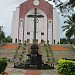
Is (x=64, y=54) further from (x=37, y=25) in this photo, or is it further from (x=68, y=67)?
(x=37, y=25)

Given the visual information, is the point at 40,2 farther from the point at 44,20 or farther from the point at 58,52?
the point at 58,52

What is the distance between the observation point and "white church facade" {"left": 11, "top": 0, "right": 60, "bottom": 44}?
223 feet

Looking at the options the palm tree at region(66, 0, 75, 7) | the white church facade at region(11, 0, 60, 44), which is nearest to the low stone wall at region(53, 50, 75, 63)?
the palm tree at region(66, 0, 75, 7)

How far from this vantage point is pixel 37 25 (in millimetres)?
68812

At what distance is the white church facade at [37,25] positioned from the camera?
67.9m

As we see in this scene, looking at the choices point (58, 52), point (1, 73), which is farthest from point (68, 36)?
→ point (1, 73)

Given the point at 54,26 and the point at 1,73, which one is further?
the point at 54,26

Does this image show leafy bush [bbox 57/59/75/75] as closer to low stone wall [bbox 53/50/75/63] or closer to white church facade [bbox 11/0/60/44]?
low stone wall [bbox 53/50/75/63]

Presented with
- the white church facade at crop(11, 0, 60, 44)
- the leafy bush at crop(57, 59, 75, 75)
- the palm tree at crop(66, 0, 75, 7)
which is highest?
the white church facade at crop(11, 0, 60, 44)

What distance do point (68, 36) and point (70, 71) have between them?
3858 cm

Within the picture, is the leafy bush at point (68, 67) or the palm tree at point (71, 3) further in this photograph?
the palm tree at point (71, 3)

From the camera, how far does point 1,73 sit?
588 inches

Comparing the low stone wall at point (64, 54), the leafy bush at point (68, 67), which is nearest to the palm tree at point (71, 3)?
the leafy bush at point (68, 67)

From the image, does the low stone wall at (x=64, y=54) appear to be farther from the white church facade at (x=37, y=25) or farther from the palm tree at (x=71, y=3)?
the white church facade at (x=37, y=25)
